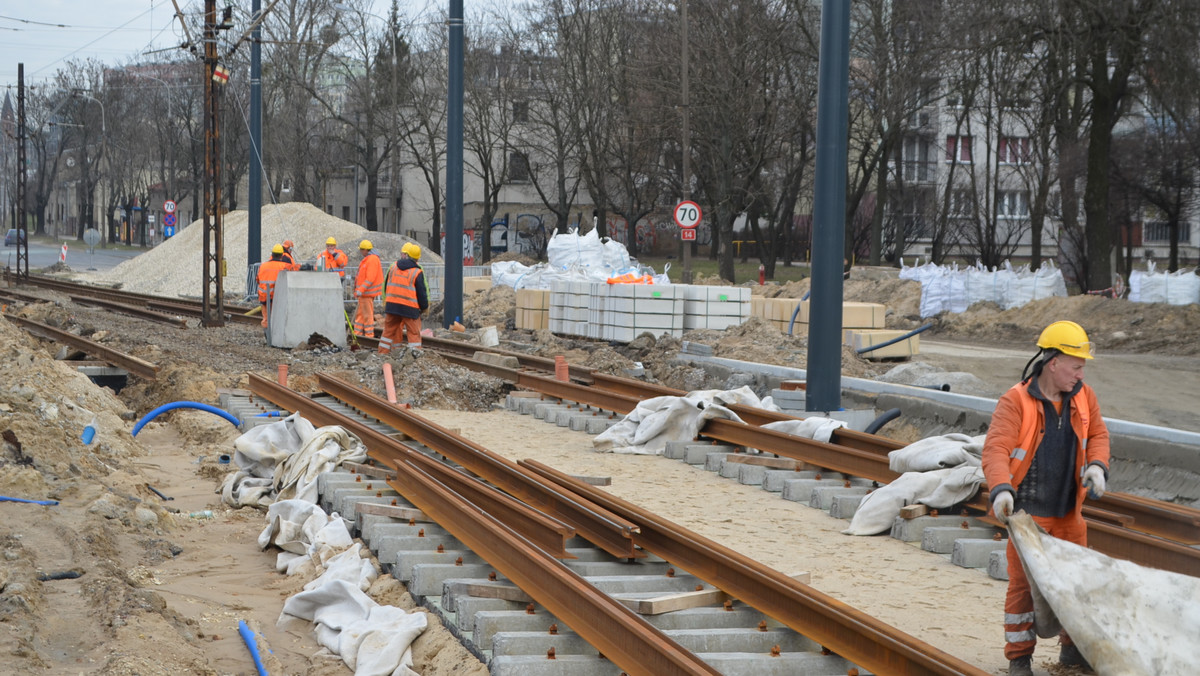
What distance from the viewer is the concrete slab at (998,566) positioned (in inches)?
272

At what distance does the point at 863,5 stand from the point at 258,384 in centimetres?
3382

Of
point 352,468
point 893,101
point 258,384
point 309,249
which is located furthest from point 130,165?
point 352,468

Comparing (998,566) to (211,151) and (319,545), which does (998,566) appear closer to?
(319,545)

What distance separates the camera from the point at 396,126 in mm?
59156

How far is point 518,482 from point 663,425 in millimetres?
3308

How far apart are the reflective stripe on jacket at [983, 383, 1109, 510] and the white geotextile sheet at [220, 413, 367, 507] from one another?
535 centimetres

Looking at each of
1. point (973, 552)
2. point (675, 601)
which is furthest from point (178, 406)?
point (973, 552)

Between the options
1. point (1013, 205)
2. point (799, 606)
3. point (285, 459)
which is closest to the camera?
point (799, 606)

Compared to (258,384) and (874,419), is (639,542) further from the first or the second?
(258,384)

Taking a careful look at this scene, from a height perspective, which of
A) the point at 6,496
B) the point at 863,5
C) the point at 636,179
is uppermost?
the point at 863,5

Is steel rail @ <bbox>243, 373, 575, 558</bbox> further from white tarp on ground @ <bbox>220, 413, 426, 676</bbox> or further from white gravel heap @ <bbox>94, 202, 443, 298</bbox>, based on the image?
white gravel heap @ <bbox>94, 202, 443, 298</bbox>

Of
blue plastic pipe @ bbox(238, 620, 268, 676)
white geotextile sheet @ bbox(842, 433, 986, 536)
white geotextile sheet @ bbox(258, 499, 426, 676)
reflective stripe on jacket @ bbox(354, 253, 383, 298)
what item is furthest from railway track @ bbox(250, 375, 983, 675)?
reflective stripe on jacket @ bbox(354, 253, 383, 298)

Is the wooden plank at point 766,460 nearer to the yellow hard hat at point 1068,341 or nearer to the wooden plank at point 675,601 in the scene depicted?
the wooden plank at point 675,601

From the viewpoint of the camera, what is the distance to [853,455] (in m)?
9.32
